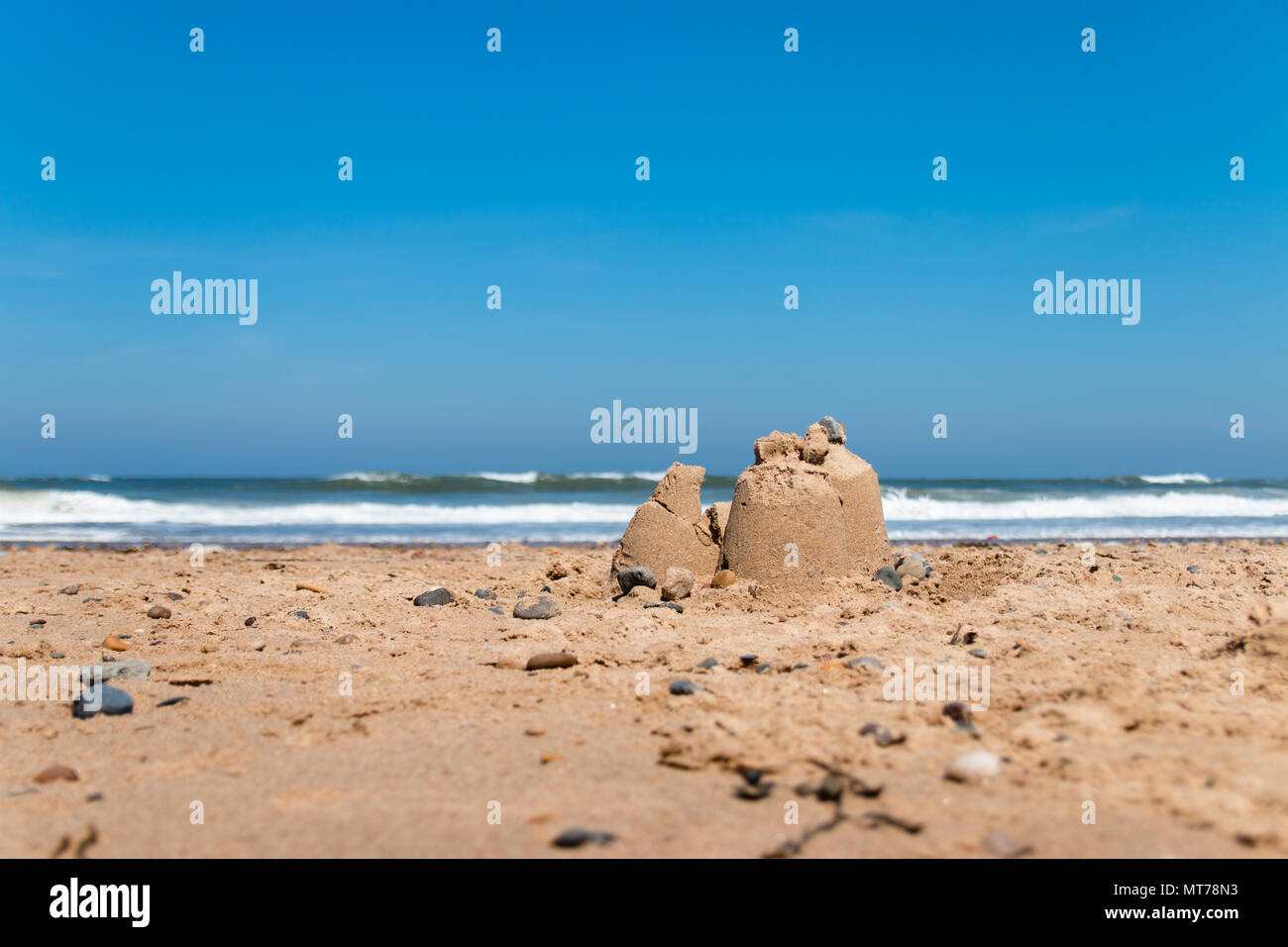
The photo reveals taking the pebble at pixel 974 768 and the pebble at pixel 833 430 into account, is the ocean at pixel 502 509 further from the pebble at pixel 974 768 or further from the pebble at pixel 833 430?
the pebble at pixel 974 768

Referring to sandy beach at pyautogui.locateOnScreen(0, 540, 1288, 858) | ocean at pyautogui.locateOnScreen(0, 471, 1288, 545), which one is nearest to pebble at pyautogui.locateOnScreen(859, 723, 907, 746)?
sandy beach at pyautogui.locateOnScreen(0, 540, 1288, 858)

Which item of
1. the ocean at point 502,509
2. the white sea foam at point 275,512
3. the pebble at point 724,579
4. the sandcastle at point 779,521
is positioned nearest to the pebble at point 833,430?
the sandcastle at point 779,521

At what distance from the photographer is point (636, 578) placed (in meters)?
5.21

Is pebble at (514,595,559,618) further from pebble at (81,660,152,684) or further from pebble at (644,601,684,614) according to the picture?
pebble at (81,660,152,684)

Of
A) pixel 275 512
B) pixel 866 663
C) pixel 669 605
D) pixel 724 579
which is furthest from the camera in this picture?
pixel 275 512

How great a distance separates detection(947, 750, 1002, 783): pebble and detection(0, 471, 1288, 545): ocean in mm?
9585

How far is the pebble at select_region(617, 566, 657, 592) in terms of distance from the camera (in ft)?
17.0

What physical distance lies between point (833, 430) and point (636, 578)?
1.72 m

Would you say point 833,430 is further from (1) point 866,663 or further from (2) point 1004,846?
(2) point 1004,846

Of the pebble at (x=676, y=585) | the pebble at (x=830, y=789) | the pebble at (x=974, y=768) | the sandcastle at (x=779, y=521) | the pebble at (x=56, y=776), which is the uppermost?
the sandcastle at (x=779, y=521)

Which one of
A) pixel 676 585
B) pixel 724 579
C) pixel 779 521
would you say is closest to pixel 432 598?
pixel 676 585

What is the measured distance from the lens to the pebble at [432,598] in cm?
526

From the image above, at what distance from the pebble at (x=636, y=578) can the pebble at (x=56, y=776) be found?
327 cm

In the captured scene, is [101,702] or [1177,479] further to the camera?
[1177,479]
